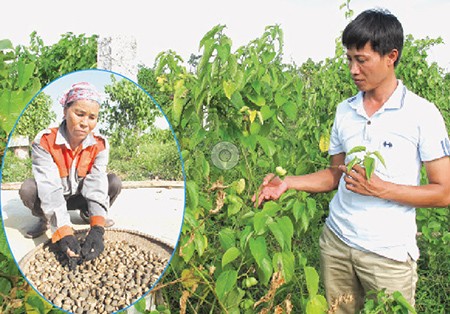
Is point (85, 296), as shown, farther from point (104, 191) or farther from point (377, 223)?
point (377, 223)

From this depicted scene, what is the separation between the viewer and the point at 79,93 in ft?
3.84

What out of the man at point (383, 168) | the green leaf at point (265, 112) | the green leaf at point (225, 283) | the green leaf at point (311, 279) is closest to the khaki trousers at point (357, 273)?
the man at point (383, 168)

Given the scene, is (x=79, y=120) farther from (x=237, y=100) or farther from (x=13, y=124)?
(x=237, y=100)

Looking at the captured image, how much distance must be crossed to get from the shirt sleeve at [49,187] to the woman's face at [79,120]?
0.21 ft

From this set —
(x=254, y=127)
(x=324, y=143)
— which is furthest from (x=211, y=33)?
(x=324, y=143)

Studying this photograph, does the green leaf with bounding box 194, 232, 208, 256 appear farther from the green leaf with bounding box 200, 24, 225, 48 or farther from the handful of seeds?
the green leaf with bounding box 200, 24, 225, 48

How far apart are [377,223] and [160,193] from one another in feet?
2.27

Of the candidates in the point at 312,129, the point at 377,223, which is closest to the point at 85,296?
the point at 377,223

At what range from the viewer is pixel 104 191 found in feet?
3.89

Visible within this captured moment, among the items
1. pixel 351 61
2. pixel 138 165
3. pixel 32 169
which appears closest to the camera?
pixel 32 169

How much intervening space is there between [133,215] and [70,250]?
156 millimetres

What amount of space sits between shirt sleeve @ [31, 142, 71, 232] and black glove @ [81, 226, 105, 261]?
7 cm

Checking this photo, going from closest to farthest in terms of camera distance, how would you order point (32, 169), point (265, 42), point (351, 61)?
point (32, 169), point (351, 61), point (265, 42)

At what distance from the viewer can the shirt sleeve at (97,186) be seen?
3.84 ft
